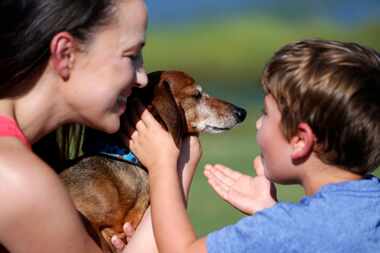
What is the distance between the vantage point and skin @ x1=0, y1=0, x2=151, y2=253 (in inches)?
80.4

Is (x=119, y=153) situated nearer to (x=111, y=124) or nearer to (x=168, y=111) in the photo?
(x=168, y=111)

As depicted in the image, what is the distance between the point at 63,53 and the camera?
214cm

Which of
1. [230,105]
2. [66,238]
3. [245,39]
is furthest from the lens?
[245,39]

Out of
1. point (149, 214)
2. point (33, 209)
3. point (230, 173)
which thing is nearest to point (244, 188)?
point (230, 173)

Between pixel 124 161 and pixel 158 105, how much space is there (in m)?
0.22

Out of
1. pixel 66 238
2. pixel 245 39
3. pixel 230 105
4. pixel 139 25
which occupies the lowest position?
pixel 245 39

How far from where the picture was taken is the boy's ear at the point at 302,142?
202 centimetres

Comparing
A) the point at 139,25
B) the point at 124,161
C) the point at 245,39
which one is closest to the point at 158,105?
the point at 124,161

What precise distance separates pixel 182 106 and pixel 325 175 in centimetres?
123

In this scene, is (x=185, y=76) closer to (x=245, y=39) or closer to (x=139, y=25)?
(x=139, y=25)

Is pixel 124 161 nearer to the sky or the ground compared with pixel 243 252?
nearer to the ground

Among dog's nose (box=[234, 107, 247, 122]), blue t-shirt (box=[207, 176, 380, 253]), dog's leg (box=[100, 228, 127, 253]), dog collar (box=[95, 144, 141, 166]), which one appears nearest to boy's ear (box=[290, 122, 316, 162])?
blue t-shirt (box=[207, 176, 380, 253])

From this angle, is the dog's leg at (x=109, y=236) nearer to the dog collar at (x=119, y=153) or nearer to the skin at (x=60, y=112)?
the dog collar at (x=119, y=153)

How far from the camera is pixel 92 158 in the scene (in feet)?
9.27
